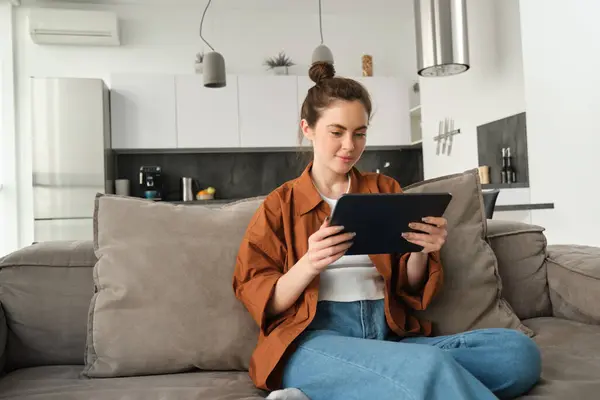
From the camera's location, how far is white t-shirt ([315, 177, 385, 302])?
1.33 m

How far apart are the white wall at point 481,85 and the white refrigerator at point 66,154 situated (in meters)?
2.95

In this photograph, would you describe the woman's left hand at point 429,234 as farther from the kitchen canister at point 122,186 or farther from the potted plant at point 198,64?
the potted plant at point 198,64

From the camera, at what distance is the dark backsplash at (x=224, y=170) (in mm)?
5578

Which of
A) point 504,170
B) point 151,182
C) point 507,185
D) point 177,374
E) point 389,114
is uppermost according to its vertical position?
point 389,114

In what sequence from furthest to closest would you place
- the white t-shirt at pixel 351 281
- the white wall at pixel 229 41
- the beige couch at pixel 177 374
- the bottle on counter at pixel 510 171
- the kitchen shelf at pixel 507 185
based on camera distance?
the white wall at pixel 229 41 < the bottle on counter at pixel 510 171 < the kitchen shelf at pixel 507 185 < the white t-shirt at pixel 351 281 < the beige couch at pixel 177 374

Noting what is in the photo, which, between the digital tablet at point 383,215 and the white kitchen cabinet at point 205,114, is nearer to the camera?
the digital tablet at point 383,215

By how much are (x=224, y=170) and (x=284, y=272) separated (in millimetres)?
4517

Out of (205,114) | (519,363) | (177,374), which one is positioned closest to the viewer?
(519,363)

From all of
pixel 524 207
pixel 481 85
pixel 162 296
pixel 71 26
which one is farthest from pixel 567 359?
pixel 71 26

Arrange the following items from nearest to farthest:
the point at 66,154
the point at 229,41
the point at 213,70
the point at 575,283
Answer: the point at 575,283 → the point at 213,70 → the point at 66,154 → the point at 229,41

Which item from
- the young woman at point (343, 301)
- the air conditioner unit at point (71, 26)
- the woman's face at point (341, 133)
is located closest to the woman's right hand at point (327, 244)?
the young woman at point (343, 301)

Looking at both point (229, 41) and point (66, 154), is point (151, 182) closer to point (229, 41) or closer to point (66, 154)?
point (66, 154)

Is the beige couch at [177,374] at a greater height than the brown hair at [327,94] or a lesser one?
lesser

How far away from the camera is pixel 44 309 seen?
1.45 metres
